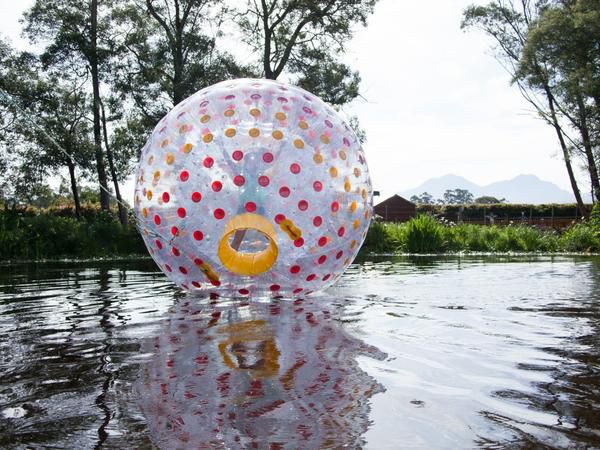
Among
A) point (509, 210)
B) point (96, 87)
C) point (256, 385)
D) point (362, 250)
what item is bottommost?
point (256, 385)

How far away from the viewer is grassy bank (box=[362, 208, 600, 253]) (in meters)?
21.3

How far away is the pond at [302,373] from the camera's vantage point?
8.90 feet

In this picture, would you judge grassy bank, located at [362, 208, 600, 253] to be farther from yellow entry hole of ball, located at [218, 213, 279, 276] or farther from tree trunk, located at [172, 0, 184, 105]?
yellow entry hole of ball, located at [218, 213, 279, 276]

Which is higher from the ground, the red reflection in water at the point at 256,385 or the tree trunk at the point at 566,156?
the tree trunk at the point at 566,156

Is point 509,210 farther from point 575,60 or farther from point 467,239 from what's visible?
point 467,239

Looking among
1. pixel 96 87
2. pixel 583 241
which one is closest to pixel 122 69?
pixel 96 87

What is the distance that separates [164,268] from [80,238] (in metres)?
14.2

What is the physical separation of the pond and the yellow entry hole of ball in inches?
16.2

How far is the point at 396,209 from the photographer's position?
44406 mm

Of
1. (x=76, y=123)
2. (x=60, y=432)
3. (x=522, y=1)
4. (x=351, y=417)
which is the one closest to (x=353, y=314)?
(x=351, y=417)

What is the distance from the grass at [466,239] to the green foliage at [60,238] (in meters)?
7.87

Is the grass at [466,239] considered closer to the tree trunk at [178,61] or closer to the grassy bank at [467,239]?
the grassy bank at [467,239]

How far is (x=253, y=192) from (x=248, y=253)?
30.4 inches

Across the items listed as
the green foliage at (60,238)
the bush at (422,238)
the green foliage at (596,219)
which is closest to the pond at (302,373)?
the green foliage at (60,238)
